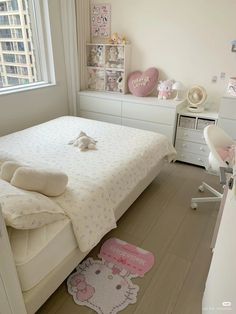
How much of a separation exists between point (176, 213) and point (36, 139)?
157 centimetres

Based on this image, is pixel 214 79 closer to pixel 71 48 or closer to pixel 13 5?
pixel 71 48

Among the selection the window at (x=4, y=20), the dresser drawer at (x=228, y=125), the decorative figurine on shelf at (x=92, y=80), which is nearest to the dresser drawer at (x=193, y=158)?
the dresser drawer at (x=228, y=125)

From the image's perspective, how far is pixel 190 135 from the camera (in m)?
3.10

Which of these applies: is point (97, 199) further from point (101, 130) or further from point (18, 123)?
point (18, 123)

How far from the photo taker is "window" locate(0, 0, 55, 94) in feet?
9.50

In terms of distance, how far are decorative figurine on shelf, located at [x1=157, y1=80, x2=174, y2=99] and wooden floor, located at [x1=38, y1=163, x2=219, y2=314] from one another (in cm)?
111

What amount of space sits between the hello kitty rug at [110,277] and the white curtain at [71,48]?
2417mm

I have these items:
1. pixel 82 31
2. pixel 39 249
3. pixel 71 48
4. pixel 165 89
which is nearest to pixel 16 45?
pixel 71 48

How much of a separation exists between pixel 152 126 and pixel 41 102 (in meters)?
1.52

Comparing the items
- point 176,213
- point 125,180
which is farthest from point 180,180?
point 125,180

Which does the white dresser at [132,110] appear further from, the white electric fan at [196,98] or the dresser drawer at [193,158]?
the dresser drawer at [193,158]

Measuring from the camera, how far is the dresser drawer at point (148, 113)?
3.10m

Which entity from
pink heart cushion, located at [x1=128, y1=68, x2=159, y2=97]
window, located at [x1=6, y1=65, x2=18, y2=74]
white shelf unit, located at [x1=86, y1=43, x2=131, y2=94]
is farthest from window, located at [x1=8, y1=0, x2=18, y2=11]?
pink heart cushion, located at [x1=128, y1=68, x2=159, y2=97]

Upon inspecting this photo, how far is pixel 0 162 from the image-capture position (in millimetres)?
1688
